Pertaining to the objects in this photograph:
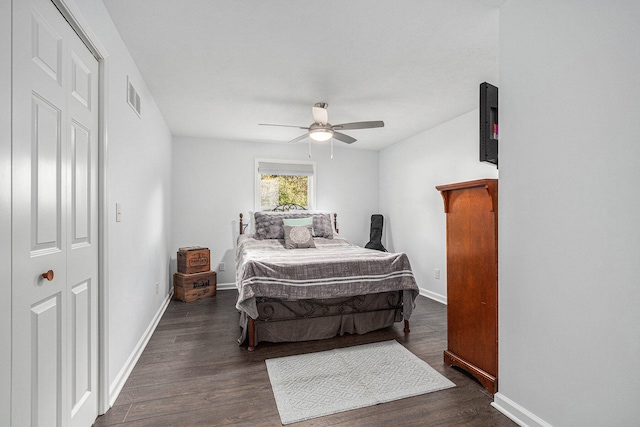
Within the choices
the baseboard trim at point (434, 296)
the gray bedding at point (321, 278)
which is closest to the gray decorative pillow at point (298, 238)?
the gray bedding at point (321, 278)

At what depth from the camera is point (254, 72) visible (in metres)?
2.73

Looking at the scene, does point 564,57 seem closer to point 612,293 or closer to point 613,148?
point 613,148

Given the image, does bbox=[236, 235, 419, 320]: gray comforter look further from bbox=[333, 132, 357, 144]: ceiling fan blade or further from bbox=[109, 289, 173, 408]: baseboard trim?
bbox=[333, 132, 357, 144]: ceiling fan blade

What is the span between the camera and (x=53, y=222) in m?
1.33

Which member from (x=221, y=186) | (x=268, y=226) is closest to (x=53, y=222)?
(x=268, y=226)

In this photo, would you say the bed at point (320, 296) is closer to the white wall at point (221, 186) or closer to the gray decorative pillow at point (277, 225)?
the gray decorative pillow at point (277, 225)

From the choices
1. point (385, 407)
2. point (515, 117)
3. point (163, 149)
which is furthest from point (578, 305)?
point (163, 149)

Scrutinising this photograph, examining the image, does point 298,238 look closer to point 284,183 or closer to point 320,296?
point 320,296

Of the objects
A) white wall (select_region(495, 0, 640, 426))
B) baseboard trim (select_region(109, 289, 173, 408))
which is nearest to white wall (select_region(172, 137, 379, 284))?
baseboard trim (select_region(109, 289, 173, 408))

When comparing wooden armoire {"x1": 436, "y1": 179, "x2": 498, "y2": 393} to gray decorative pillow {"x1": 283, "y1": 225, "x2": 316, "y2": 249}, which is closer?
wooden armoire {"x1": 436, "y1": 179, "x2": 498, "y2": 393}

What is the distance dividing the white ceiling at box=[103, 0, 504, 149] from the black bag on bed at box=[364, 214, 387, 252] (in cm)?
212

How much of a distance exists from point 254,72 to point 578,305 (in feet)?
9.06

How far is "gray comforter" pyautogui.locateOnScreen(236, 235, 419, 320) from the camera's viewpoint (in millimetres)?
2693

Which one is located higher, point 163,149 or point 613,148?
point 163,149
